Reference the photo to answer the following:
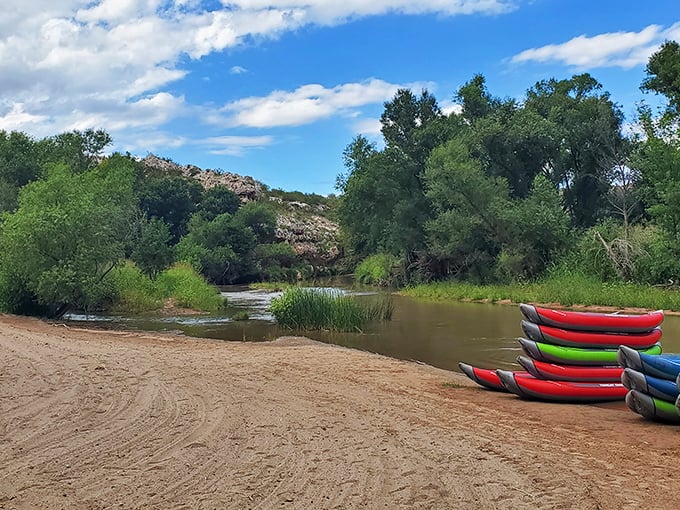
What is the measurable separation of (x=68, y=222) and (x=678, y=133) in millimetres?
22934

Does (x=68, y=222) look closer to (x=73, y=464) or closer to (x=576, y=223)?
(x=73, y=464)

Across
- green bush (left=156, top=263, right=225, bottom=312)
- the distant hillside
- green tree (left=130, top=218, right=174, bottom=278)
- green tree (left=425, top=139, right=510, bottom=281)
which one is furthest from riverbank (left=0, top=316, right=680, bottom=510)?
the distant hillside

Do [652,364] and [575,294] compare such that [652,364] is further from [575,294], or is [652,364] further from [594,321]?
[575,294]

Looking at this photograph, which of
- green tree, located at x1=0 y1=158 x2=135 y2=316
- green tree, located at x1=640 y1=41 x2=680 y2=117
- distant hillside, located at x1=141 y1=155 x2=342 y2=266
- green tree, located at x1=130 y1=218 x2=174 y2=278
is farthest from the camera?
distant hillside, located at x1=141 y1=155 x2=342 y2=266

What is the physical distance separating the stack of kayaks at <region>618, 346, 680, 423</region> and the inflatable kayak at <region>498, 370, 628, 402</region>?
1.30m

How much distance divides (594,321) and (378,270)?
38797 mm

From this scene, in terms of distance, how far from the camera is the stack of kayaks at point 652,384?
7516 millimetres

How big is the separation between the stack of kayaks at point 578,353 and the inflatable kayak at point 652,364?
1341 millimetres

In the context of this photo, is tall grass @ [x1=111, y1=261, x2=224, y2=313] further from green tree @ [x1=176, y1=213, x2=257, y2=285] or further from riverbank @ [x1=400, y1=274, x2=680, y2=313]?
green tree @ [x1=176, y1=213, x2=257, y2=285]

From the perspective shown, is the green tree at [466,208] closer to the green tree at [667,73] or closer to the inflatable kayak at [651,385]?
the green tree at [667,73]

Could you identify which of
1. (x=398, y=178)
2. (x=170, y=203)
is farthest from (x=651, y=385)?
(x=170, y=203)

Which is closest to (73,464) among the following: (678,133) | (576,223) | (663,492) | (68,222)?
(663,492)

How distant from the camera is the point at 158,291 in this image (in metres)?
28.6

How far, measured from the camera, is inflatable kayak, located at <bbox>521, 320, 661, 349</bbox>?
9320mm
